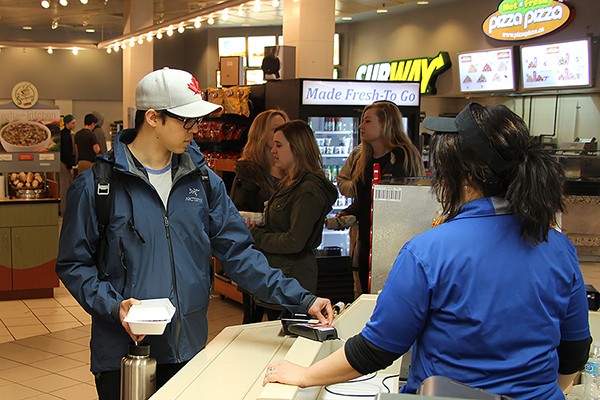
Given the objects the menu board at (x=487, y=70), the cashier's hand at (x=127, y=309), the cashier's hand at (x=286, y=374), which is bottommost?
the cashier's hand at (x=286, y=374)

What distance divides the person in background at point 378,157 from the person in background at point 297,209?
39.3 inches

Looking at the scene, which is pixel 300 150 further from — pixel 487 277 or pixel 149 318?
pixel 487 277

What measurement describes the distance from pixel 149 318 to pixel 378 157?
337 centimetres

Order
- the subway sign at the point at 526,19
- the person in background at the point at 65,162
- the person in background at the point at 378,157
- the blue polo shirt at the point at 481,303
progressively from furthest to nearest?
the person in background at the point at 65,162, the subway sign at the point at 526,19, the person in background at the point at 378,157, the blue polo shirt at the point at 481,303

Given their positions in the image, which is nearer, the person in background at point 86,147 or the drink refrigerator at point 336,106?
the drink refrigerator at point 336,106

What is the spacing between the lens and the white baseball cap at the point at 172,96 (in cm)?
253

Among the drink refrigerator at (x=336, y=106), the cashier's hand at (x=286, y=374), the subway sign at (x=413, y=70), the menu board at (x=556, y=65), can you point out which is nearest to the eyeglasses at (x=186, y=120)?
the cashier's hand at (x=286, y=374)

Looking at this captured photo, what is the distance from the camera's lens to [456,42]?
13562 millimetres

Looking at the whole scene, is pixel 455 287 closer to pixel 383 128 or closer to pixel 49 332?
pixel 383 128

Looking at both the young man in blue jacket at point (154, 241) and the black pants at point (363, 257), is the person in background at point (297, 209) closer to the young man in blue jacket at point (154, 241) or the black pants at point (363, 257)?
the black pants at point (363, 257)

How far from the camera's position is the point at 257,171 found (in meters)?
5.02

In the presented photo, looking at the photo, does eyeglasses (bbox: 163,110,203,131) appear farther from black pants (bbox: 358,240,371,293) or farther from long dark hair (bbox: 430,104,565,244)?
black pants (bbox: 358,240,371,293)

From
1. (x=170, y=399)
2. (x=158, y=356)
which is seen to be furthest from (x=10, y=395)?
(x=170, y=399)

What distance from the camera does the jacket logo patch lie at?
8.53ft
